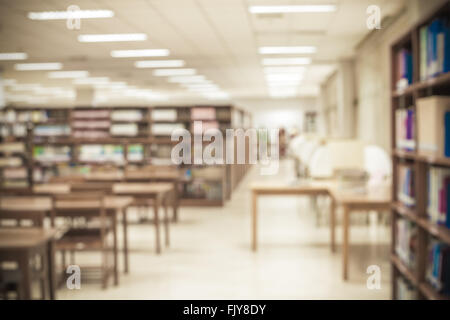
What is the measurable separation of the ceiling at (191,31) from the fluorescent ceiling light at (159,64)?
30cm

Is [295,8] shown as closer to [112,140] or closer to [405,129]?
[405,129]

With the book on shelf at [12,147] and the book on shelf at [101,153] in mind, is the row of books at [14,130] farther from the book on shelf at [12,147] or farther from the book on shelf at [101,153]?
the book on shelf at [101,153]

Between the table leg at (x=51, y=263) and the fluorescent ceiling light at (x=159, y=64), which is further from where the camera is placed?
the fluorescent ceiling light at (x=159, y=64)

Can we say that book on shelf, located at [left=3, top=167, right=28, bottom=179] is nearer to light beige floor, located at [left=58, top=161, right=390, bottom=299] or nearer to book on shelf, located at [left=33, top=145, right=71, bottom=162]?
book on shelf, located at [left=33, top=145, right=71, bottom=162]

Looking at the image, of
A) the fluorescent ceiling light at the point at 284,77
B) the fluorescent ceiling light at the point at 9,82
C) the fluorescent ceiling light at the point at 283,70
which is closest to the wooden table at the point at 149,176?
the fluorescent ceiling light at the point at 283,70

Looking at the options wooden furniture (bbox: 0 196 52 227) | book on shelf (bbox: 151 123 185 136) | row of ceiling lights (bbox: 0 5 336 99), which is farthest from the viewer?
book on shelf (bbox: 151 123 185 136)

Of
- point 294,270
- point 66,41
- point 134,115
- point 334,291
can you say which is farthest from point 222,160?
point 334,291

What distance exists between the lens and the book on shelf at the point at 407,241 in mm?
3350

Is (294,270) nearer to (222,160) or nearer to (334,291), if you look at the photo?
(334,291)

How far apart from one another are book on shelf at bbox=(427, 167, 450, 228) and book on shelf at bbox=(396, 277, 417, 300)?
0.68 m

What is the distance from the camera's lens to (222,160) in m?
9.08

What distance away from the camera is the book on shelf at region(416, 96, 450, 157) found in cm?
274

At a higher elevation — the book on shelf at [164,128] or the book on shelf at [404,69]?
the book on shelf at [404,69]

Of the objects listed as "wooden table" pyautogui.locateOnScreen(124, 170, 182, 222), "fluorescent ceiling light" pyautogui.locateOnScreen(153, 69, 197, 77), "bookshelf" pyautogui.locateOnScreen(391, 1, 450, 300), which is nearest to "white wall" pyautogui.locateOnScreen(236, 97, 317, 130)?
"fluorescent ceiling light" pyautogui.locateOnScreen(153, 69, 197, 77)
